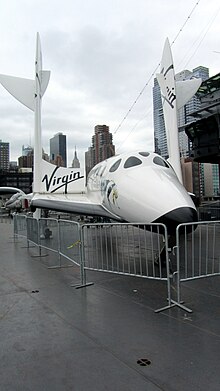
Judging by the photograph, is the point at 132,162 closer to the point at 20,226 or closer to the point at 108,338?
the point at 108,338

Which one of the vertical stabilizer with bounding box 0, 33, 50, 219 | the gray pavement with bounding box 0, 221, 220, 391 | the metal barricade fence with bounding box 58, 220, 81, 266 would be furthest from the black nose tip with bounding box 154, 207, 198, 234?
the vertical stabilizer with bounding box 0, 33, 50, 219

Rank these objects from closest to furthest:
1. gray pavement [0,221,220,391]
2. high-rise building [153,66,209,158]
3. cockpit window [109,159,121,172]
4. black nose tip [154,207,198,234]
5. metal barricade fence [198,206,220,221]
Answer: gray pavement [0,221,220,391] → black nose tip [154,207,198,234] → cockpit window [109,159,121,172] → metal barricade fence [198,206,220,221] → high-rise building [153,66,209,158]

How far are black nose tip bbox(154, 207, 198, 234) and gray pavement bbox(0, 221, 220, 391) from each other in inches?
50.0

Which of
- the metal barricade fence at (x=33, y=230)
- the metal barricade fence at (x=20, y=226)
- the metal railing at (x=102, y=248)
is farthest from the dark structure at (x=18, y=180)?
the metal railing at (x=102, y=248)

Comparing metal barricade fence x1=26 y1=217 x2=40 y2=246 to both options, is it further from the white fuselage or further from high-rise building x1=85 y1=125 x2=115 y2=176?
high-rise building x1=85 y1=125 x2=115 y2=176

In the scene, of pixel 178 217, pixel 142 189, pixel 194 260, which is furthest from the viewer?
pixel 194 260

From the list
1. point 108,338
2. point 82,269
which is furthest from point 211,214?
point 108,338

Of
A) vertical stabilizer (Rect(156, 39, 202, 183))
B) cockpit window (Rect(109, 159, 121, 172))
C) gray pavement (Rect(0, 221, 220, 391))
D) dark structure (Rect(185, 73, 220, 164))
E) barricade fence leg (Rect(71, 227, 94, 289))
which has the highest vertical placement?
dark structure (Rect(185, 73, 220, 164))

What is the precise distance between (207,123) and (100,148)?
47.0ft

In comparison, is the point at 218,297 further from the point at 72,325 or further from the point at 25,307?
the point at 25,307

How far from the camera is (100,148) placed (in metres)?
27.0

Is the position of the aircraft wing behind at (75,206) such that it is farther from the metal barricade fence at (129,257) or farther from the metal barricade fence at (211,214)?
the metal barricade fence at (211,214)

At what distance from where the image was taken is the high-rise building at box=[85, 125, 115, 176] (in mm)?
24897

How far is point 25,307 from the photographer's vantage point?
16.6ft
